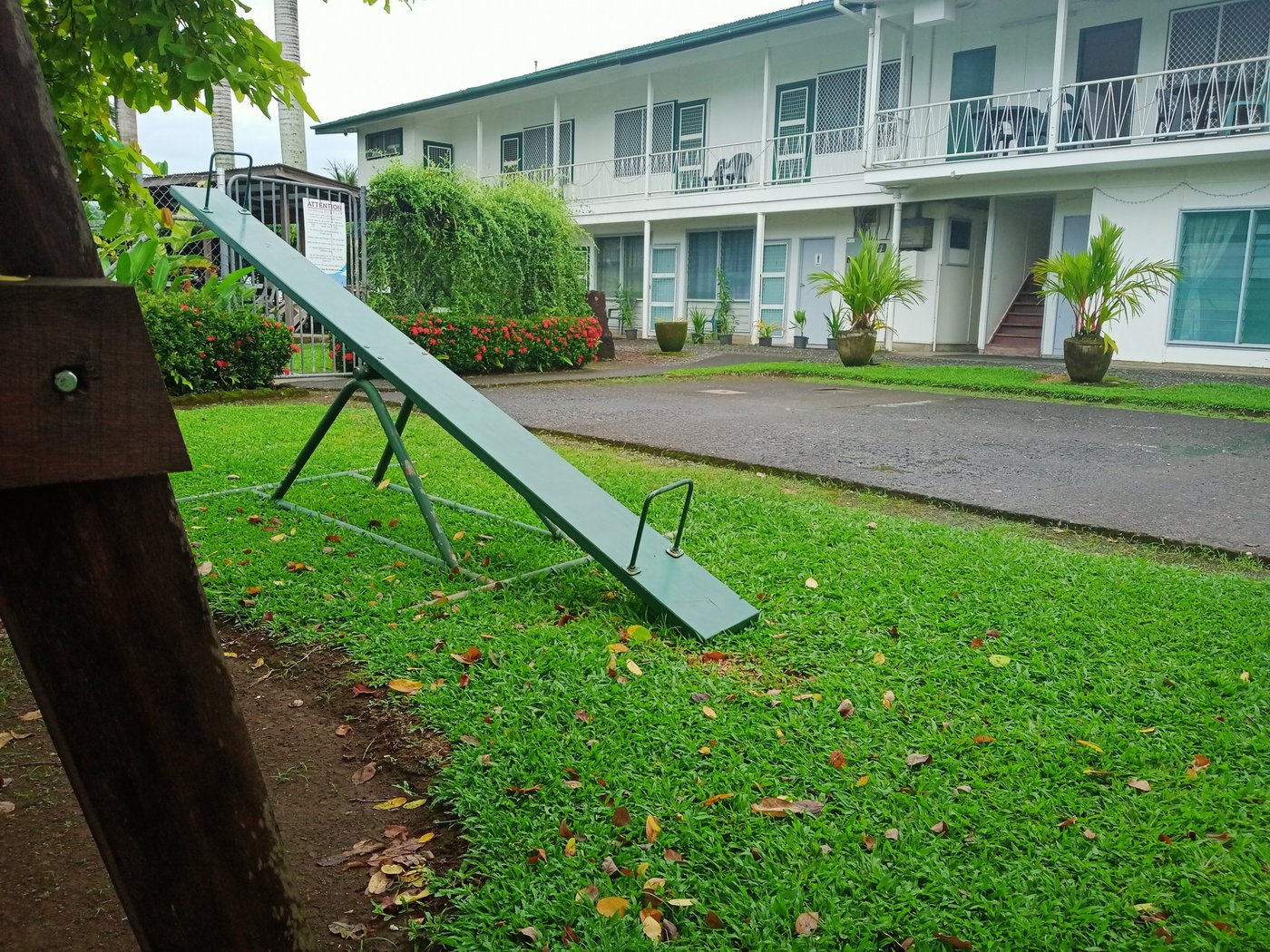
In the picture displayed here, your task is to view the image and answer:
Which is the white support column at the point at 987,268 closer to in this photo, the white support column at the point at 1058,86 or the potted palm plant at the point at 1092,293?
the white support column at the point at 1058,86

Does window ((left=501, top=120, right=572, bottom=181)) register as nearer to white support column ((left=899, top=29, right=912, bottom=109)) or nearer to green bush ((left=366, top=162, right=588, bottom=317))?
white support column ((left=899, top=29, right=912, bottom=109))

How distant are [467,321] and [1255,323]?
1153 cm

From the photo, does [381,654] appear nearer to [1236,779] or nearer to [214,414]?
[1236,779]

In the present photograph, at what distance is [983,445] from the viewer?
737cm

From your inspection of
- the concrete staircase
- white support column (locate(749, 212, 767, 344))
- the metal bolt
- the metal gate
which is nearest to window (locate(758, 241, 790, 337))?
white support column (locate(749, 212, 767, 344))

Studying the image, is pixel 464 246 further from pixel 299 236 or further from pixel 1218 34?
pixel 1218 34

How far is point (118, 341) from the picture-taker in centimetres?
106

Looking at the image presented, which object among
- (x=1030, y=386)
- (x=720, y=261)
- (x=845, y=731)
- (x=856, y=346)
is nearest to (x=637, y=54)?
(x=720, y=261)

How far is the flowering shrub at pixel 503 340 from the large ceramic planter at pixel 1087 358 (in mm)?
6639

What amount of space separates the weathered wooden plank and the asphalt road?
469 centimetres

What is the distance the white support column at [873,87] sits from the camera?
56.4 feet

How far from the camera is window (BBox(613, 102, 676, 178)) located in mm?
22984

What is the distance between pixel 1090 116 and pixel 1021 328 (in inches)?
160

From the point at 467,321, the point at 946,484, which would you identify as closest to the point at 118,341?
the point at 946,484
